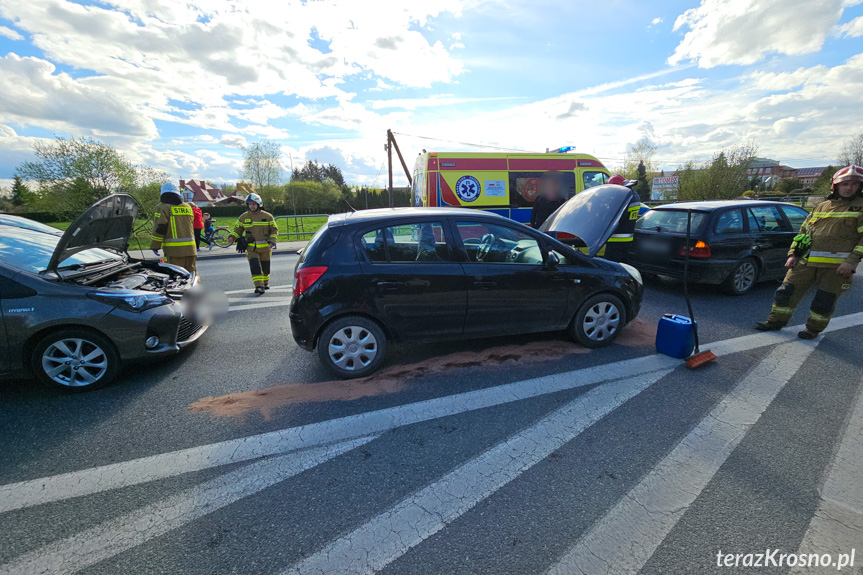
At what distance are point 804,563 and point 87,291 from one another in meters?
5.20

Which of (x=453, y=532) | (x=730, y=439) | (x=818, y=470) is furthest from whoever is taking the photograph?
(x=730, y=439)

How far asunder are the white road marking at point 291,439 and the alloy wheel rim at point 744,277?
3543 millimetres

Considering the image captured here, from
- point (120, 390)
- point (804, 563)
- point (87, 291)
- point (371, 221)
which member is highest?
point (371, 221)

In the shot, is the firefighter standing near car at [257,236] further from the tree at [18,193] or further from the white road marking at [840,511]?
the tree at [18,193]

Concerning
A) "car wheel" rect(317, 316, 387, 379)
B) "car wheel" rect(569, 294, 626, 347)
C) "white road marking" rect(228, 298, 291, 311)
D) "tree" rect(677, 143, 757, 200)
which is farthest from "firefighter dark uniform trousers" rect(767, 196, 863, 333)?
"tree" rect(677, 143, 757, 200)

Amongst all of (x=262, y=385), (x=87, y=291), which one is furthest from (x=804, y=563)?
(x=87, y=291)

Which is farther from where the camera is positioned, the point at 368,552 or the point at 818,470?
the point at 818,470

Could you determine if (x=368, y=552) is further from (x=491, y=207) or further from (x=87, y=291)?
(x=491, y=207)

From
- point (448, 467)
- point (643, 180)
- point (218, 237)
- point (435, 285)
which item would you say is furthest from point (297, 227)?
point (643, 180)

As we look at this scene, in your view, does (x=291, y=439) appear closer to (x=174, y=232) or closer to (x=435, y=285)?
(x=435, y=285)

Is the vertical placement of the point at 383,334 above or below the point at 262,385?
above

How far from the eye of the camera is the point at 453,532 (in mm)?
1883

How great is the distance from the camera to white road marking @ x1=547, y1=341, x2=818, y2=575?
5.74ft

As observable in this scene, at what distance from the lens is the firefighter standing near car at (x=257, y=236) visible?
6789mm
